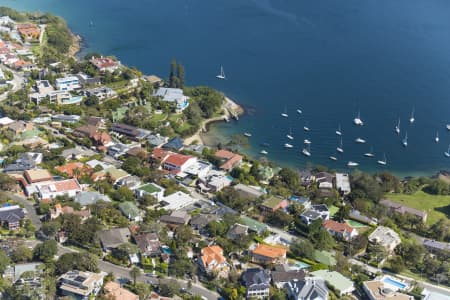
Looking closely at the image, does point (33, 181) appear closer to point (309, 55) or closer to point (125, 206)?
point (125, 206)

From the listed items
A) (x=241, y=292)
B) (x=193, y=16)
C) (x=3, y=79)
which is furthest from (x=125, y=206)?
(x=193, y=16)

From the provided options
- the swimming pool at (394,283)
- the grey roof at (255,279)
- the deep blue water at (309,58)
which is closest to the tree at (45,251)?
the grey roof at (255,279)

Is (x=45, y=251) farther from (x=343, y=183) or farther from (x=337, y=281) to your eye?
(x=343, y=183)

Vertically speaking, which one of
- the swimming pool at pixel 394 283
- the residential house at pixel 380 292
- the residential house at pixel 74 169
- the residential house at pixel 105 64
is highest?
the residential house at pixel 105 64

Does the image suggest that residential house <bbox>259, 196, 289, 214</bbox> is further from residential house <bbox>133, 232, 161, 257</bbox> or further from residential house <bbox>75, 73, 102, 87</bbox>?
residential house <bbox>75, 73, 102, 87</bbox>

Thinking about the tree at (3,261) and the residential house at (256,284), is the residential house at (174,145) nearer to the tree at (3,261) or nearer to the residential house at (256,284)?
the residential house at (256,284)

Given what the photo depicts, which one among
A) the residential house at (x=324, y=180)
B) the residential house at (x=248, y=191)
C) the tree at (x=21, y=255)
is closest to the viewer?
the tree at (x=21, y=255)
